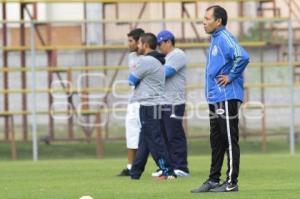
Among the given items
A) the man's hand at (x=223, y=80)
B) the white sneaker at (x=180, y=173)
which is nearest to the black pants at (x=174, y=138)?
the white sneaker at (x=180, y=173)

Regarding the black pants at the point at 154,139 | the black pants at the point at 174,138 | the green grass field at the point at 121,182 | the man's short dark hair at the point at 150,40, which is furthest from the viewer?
the black pants at the point at 174,138

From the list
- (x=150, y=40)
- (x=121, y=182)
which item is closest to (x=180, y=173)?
(x=121, y=182)

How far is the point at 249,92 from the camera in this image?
74.1ft

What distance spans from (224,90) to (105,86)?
11710 mm

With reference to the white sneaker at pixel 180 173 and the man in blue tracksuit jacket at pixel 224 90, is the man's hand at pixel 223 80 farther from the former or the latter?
the white sneaker at pixel 180 173

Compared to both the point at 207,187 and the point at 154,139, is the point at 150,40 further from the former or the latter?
the point at 207,187

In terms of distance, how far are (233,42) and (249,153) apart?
10577mm

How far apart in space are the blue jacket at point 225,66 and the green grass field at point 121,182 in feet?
3.29

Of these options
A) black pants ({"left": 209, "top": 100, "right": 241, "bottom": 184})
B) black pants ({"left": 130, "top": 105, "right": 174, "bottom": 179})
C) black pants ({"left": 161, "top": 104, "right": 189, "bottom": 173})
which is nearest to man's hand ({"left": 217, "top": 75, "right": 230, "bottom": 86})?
black pants ({"left": 209, "top": 100, "right": 241, "bottom": 184})

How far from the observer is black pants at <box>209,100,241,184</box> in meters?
10.5

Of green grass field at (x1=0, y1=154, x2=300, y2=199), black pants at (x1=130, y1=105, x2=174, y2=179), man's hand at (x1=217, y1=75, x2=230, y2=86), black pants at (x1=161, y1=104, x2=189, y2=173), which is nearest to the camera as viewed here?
green grass field at (x1=0, y1=154, x2=300, y2=199)

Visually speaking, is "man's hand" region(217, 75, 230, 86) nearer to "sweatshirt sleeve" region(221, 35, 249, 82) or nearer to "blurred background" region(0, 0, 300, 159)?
"sweatshirt sleeve" region(221, 35, 249, 82)

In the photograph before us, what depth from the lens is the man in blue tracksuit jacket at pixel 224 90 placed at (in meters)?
10.5

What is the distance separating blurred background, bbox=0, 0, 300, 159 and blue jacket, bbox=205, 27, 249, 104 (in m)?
9.36
